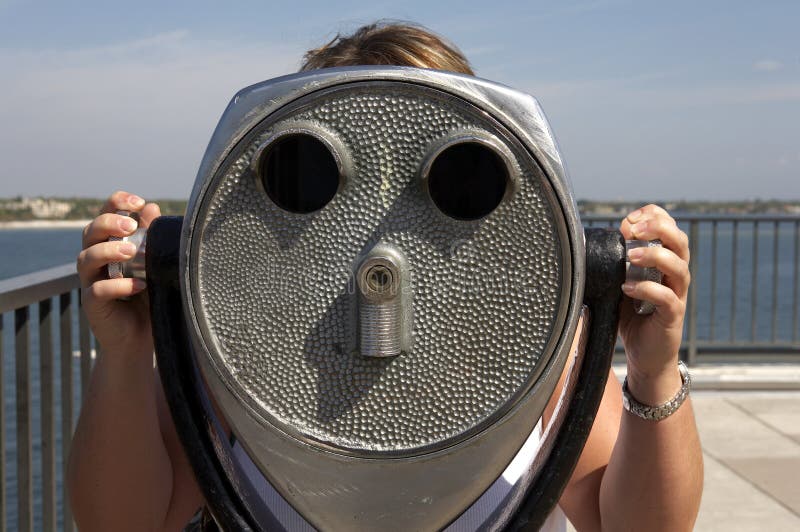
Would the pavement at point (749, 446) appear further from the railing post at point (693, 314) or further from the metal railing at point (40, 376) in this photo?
the metal railing at point (40, 376)

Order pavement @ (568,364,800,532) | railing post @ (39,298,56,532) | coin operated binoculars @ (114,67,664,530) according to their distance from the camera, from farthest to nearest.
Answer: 1. pavement @ (568,364,800,532)
2. railing post @ (39,298,56,532)
3. coin operated binoculars @ (114,67,664,530)

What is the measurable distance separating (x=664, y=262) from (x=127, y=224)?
19.2 inches

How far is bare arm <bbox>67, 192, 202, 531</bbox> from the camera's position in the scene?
848 mm

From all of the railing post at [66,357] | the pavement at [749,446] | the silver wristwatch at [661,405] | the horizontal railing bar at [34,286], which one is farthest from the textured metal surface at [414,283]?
the pavement at [749,446]

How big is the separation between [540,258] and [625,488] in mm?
427

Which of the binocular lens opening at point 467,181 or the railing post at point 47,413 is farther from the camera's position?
the railing post at point 47,413

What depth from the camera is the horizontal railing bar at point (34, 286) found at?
1.75m

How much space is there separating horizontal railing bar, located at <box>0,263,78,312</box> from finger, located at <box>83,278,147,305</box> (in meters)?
0.98

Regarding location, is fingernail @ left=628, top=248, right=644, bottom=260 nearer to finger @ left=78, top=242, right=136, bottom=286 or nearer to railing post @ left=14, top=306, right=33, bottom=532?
finger @ left=78, top=242, right=136, bottom=286

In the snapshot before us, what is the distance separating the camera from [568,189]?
71 centimetres

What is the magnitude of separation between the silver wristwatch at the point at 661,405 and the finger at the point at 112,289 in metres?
0.48

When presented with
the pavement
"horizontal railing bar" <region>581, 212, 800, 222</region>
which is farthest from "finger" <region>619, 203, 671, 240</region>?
"horizontal railing bar" <region>581, 212, 800, 222</region>

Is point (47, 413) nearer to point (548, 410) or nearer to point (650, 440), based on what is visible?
point (548, 410)

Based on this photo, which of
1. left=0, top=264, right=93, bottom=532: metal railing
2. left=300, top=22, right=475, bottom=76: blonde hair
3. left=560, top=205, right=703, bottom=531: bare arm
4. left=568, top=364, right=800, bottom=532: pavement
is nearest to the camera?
left=560, top=205, right=703, bottom=531: bare arm
